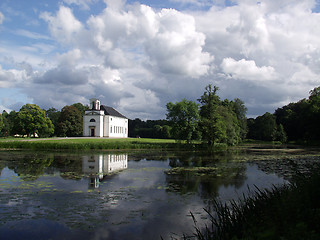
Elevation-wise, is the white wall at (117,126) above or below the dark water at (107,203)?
above

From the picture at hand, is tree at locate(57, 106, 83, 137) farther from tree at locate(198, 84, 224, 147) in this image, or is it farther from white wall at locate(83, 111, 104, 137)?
tree at locate(198, 84, 224, 147)

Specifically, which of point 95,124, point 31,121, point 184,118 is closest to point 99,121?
point 95,124

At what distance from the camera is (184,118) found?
41625 mm

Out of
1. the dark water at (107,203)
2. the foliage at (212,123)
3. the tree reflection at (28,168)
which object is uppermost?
the foliage at (212,123)

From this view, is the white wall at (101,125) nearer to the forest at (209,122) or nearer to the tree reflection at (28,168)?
the forest at (209,122)

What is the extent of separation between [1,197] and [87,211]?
13.3 ft

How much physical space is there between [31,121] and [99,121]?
15.2m

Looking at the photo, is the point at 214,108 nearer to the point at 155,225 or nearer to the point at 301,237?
the point at 155,225

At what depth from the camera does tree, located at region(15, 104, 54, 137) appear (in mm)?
58344

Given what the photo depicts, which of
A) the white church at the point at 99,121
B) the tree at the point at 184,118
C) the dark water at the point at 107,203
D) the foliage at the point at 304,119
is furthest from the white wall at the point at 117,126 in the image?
the dark water at the point at 107,203

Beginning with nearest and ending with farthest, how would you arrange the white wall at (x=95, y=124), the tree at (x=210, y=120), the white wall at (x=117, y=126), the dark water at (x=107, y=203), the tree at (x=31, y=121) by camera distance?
the dark water at (x=107, y=203)
the tree at (x=210, y=120)
the tree at (x=31, y=121)
the white wall at (x=95, y=124)
the white wall at (x=117, y=126)

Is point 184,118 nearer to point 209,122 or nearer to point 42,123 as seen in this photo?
point 209,122

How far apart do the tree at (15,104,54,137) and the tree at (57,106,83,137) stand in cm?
274

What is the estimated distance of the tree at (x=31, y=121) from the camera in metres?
58.3
